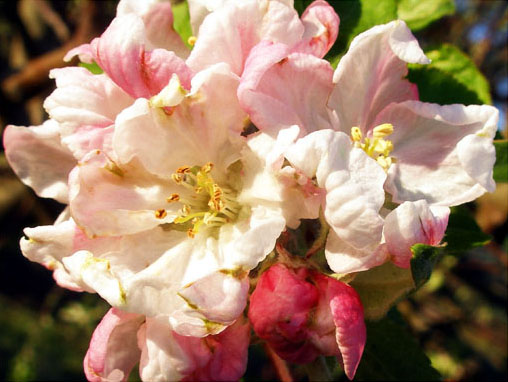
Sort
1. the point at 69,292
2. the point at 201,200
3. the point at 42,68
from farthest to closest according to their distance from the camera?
the point at 69,292, the point at 42,68, the point at 201,200

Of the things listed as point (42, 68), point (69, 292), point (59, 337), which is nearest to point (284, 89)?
point (42, 68)

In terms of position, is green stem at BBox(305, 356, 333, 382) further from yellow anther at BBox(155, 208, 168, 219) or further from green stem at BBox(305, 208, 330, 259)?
yellow anther at BBox(155, 208, 168, 219)

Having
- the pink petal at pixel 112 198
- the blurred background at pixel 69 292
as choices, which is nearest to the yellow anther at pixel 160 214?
the pink petal at pixel 112 198

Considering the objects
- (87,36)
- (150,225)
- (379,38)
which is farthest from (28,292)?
(379,38)

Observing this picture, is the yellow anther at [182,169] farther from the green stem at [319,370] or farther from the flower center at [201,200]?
the green stem at [319,370]

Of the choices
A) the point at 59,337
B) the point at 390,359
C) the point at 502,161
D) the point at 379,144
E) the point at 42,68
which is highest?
the point at 379,144

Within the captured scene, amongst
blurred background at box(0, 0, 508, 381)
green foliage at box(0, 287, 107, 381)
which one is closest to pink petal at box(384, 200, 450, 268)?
blurred background at box(0, 0, 508, 381)

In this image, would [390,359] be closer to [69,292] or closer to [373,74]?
[373,74]
